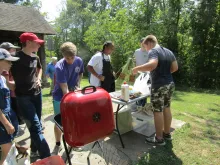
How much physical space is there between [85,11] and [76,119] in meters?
27.0

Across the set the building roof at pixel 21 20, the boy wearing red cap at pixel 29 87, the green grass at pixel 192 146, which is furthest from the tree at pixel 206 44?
the boy wearing red cap at pixel 29 87

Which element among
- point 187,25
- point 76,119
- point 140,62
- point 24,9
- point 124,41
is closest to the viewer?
point 76,119

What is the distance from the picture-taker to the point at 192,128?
161 inches

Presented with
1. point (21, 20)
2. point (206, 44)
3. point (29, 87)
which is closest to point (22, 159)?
point (29, 87)

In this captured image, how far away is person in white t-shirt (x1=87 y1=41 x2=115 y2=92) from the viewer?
12.4ft

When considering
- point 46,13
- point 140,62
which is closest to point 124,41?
point 140,62

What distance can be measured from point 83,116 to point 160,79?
170 cm

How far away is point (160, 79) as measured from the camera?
3.09 m

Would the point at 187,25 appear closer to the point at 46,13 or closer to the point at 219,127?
the point at 219,127

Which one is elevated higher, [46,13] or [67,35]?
[46,13]

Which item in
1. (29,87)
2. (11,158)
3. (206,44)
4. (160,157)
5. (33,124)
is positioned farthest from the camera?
(206,44)

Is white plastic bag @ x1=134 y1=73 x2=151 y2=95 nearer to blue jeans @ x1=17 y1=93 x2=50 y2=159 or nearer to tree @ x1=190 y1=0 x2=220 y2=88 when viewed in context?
blue jeans @ x1=17 y1=93 x2=50 y2=159

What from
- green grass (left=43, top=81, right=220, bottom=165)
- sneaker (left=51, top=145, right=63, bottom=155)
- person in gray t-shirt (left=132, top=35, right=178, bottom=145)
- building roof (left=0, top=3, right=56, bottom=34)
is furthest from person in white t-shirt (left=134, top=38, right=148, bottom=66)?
building roof (left=0, top=3, right=56, bottom=34)

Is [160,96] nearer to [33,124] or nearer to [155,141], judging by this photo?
[155,141]
